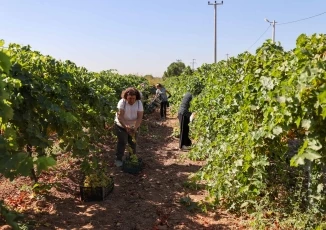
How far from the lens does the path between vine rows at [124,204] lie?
4137 mm

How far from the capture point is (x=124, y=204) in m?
4.80

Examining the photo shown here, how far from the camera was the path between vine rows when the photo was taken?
13.6 feet

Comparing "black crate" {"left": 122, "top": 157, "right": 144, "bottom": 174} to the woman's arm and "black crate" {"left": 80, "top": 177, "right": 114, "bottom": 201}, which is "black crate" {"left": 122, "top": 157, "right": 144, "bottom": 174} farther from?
"black crate" {"left": 80, "top": 177, "right": 114, "bottom": 201}

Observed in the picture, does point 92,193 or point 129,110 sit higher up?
point 129,110

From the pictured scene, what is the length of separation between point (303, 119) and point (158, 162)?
4.40 meters

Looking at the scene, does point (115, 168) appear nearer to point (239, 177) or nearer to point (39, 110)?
point (39, 110)

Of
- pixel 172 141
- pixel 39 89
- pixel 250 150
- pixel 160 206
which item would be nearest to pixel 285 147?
pixel 250 150

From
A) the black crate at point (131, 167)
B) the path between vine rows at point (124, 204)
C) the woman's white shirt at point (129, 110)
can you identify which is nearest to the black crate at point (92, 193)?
the path between vine rows at point (124, 204)

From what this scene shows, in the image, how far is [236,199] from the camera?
14.6 feet

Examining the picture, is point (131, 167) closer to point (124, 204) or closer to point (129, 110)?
point (129, 110)

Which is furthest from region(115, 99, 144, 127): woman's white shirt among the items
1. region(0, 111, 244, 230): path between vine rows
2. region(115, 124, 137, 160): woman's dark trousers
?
region(0, 111, 244, 230): path between vine rows

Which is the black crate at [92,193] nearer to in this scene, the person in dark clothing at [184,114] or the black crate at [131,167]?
the black crate at [131,167]

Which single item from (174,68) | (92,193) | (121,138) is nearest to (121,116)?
(121,138)

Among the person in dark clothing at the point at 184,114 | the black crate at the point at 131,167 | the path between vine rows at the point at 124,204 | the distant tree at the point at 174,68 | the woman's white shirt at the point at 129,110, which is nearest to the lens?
the path between vine rows at the point at 124,204
